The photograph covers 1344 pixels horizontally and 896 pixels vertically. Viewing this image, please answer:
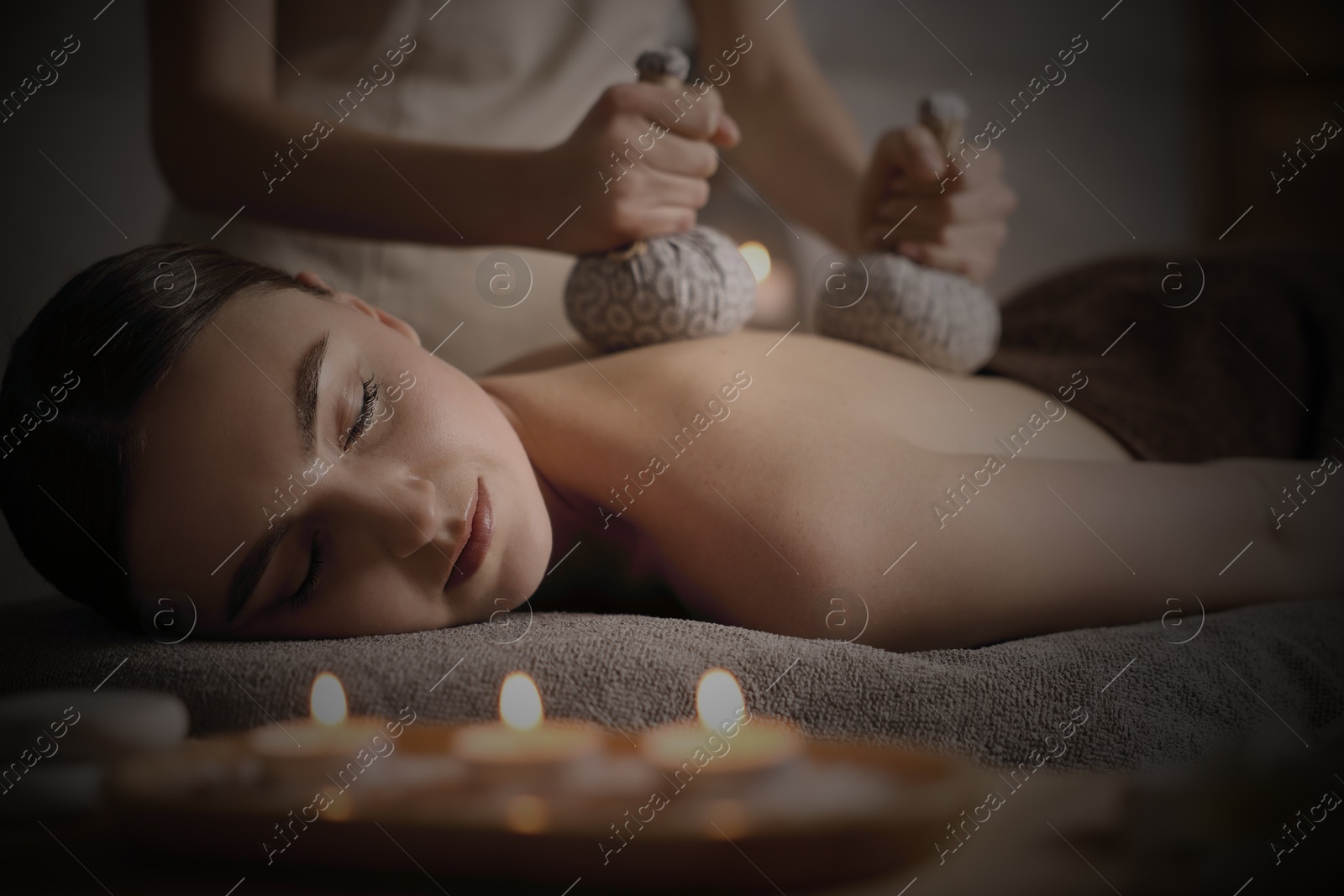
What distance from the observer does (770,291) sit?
3.51 feet

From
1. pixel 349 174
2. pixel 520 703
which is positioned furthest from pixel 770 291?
pixel 520 703

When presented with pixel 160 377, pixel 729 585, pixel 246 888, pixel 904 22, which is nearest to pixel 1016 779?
pixel 729 585

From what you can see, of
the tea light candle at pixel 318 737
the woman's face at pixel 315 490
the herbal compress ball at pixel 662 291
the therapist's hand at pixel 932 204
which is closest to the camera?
the tea light candle at pixel 318 737

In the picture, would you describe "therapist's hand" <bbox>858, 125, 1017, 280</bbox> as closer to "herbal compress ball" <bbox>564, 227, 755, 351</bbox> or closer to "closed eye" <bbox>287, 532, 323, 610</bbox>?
"herbal compress ball" <bbox>564, 227, 755, 351</bbox>

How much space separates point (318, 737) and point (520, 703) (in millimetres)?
83

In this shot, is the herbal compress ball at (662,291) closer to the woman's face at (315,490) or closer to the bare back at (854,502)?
the bare back at (854,502)

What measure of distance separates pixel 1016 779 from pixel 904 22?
116 centimetres

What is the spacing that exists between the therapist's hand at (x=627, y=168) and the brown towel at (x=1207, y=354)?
14.2 inches

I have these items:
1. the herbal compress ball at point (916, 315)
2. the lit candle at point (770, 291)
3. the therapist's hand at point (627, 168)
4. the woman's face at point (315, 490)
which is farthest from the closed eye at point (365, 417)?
the lit candle at point (770, 291)

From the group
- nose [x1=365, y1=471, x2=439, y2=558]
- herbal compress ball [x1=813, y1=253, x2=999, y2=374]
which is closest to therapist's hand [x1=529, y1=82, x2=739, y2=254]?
herbal compress ball [x1=813, y1=253, x2=999, y2=374]

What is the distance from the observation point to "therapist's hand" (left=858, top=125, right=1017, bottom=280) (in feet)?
2.51

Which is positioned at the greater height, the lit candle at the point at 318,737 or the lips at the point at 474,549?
the lit candle at the point at 318,737

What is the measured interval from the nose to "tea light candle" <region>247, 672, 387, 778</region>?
0.31 feet

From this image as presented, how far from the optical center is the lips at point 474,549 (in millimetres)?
502
